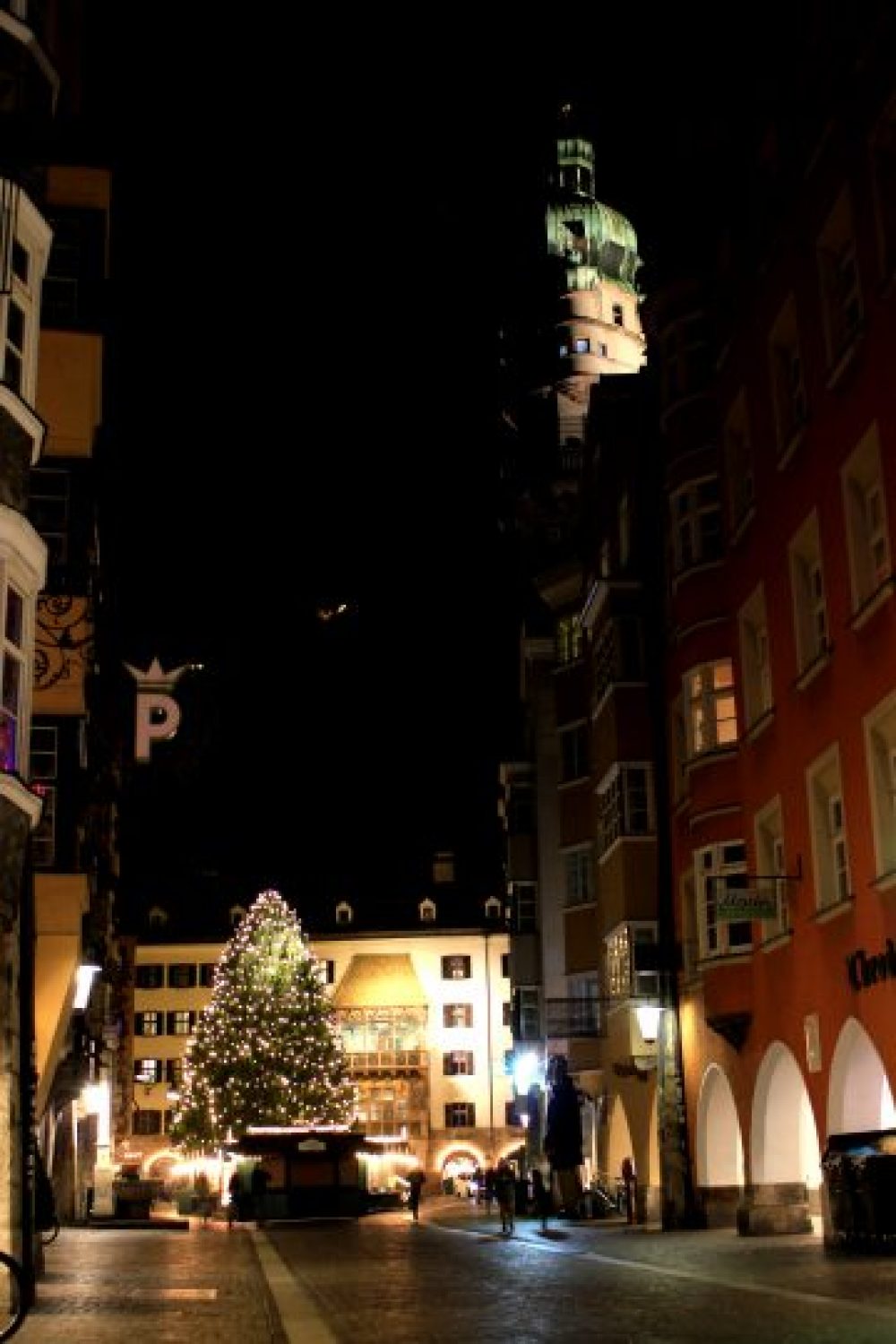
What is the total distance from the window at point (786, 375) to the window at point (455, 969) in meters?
78.4

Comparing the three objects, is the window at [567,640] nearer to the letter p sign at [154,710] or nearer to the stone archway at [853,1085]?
the stone archway at [853,1085]

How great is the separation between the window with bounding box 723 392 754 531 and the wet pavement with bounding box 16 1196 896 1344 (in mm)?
12672

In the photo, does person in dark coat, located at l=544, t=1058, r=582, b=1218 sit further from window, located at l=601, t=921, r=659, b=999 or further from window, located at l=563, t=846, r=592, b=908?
window, located at l=563, t=846, r=592, b=908

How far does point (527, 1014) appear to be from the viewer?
5653 cm

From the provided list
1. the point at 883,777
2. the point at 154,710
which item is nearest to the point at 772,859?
the point at 883,777

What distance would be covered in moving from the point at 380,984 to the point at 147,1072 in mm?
14479

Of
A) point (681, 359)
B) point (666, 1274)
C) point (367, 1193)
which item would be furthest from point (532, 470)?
point (666, 1274)

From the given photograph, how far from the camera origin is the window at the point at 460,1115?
3930 inches

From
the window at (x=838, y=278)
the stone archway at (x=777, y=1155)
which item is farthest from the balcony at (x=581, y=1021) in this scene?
the window at (x=838, y=278)

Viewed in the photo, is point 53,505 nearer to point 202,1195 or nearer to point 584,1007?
point 584,1007

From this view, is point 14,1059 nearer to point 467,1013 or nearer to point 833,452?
point 833,452

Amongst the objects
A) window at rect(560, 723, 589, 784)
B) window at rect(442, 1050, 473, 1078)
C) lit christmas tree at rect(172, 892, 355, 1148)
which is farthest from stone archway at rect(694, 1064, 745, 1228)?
window at rect(442, 1050, 473, 1078)

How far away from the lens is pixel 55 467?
25578 mm

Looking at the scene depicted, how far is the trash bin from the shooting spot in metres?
20.6
